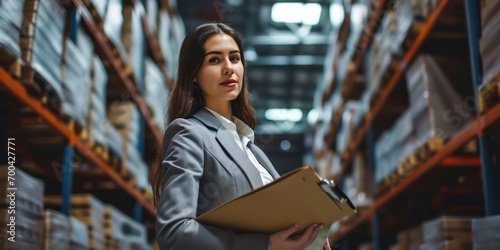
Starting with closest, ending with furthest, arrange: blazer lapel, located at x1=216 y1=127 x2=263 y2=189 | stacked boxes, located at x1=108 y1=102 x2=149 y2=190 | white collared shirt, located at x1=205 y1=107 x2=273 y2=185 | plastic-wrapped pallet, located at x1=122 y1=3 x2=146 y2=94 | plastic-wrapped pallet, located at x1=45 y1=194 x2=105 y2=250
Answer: blazer lapel, located at x1=216 y1=127 x2=263 y2=189
white collared shirt, located at x1=205 y1=107 x2=273 y2=185
plastic-wrapped pallet, located at x1=45 y1=194 x2=105 y2=250
stacked boxes, located at x1=108 y1=102 x2=149 y2=190
plastic-wrapped pallet, located at x1=122 y1=3 x2=146 y2=94

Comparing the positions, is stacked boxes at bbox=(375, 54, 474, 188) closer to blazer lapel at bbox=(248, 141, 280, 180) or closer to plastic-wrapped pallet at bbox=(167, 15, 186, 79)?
blazer lapel at bbox=(248, 141, 280, 180)

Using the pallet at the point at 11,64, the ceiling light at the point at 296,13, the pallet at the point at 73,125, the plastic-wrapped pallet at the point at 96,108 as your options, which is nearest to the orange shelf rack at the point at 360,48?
the ceiling light at the point at 296,13

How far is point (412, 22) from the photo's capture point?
4.93m

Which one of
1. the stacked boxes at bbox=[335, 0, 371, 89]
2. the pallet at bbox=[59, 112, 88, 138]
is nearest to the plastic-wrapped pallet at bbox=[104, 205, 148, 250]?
the pallet at bbox=[59, 112, 88, 138]

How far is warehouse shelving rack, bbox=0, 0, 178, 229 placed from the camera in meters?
3.52

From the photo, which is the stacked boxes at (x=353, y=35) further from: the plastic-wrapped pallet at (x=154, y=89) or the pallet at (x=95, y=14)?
the pallet at (x=95, y=14)

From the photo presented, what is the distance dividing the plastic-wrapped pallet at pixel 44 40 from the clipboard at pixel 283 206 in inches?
88.5

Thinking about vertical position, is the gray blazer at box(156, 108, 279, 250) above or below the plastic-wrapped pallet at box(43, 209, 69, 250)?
above

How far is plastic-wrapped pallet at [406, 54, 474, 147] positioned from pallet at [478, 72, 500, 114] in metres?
0.83

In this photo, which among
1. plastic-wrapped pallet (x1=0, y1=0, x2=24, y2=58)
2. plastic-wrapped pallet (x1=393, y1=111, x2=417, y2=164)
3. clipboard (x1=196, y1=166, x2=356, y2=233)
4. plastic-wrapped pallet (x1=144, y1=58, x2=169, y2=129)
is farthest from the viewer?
plastic-wrapped pallet (x1=144, y1=58, x2=169, y2=129)

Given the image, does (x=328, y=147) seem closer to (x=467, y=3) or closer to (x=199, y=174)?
(x=467, y=3)

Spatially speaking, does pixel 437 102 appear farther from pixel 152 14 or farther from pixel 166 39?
pixel 166 39

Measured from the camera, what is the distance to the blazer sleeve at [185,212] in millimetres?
1572

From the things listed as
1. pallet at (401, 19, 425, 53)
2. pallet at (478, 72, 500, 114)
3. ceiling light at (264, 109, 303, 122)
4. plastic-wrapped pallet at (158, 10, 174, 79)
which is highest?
plastic-wrapped pallet at (158, 10, 174, 79)
